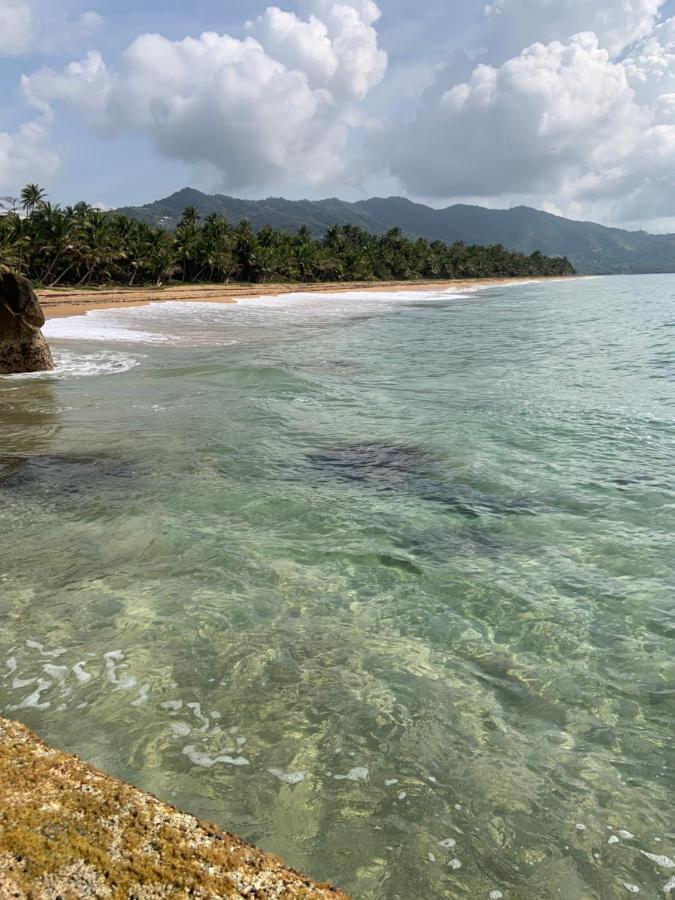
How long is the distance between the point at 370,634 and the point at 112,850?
10.0 feet

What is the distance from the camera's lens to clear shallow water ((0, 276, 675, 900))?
327 centimetres

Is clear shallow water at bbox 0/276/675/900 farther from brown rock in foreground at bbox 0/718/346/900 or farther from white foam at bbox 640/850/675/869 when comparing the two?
brown rock in foreground at bbox 0/718/346/900

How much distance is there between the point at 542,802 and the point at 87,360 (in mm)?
21679

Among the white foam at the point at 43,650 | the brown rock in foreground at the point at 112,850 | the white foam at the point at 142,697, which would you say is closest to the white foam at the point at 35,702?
the white foam at the point at 43,650

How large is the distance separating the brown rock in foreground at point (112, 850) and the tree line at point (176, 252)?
37.2 meters

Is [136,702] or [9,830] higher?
[9,830]

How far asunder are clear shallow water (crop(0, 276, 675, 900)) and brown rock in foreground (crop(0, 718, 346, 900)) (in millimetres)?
763

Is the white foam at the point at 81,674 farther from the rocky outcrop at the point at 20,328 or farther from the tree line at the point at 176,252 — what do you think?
the tree line at the point at 176,252

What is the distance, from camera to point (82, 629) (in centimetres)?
503

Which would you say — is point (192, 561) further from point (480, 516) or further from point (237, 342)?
point (237, 342)

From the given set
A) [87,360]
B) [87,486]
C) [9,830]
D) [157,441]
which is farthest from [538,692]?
[87,360]

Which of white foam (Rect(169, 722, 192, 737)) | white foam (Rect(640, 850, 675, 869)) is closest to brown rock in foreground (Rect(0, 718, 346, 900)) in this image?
white foam (Rect(169, 722, 192, 737))

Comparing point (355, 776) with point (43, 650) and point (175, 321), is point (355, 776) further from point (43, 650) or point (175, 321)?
point (175, 321)

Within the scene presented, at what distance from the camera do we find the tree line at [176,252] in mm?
65625
